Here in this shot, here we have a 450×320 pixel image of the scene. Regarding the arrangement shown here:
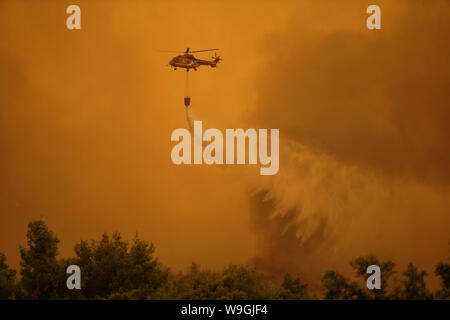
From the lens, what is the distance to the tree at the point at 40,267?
17.5m

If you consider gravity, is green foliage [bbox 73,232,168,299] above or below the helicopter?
below

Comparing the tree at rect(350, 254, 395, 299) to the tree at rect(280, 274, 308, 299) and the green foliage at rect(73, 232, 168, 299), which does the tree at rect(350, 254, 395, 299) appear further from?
the green foliage at rect(73, 232, 168, 299)

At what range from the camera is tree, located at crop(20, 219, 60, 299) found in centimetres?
1752

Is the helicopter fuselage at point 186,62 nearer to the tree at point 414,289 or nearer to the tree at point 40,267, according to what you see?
the tree at point 40,267

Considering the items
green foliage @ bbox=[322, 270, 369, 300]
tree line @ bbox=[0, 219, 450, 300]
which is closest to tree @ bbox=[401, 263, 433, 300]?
tree line @ bbox=[0, 219, 450, 300]

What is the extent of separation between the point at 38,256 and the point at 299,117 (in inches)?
483

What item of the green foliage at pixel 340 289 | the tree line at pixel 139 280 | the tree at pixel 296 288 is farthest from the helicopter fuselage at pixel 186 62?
the green foliage at pixel 340 289

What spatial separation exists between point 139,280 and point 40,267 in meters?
2.67

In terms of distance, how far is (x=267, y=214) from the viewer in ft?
87.2

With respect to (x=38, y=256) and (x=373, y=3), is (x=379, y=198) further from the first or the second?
(x=38, y=256)

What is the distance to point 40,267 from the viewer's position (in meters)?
17.6

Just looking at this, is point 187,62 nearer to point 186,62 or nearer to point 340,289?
point 186,62

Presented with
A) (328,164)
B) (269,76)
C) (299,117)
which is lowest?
(328,164)
